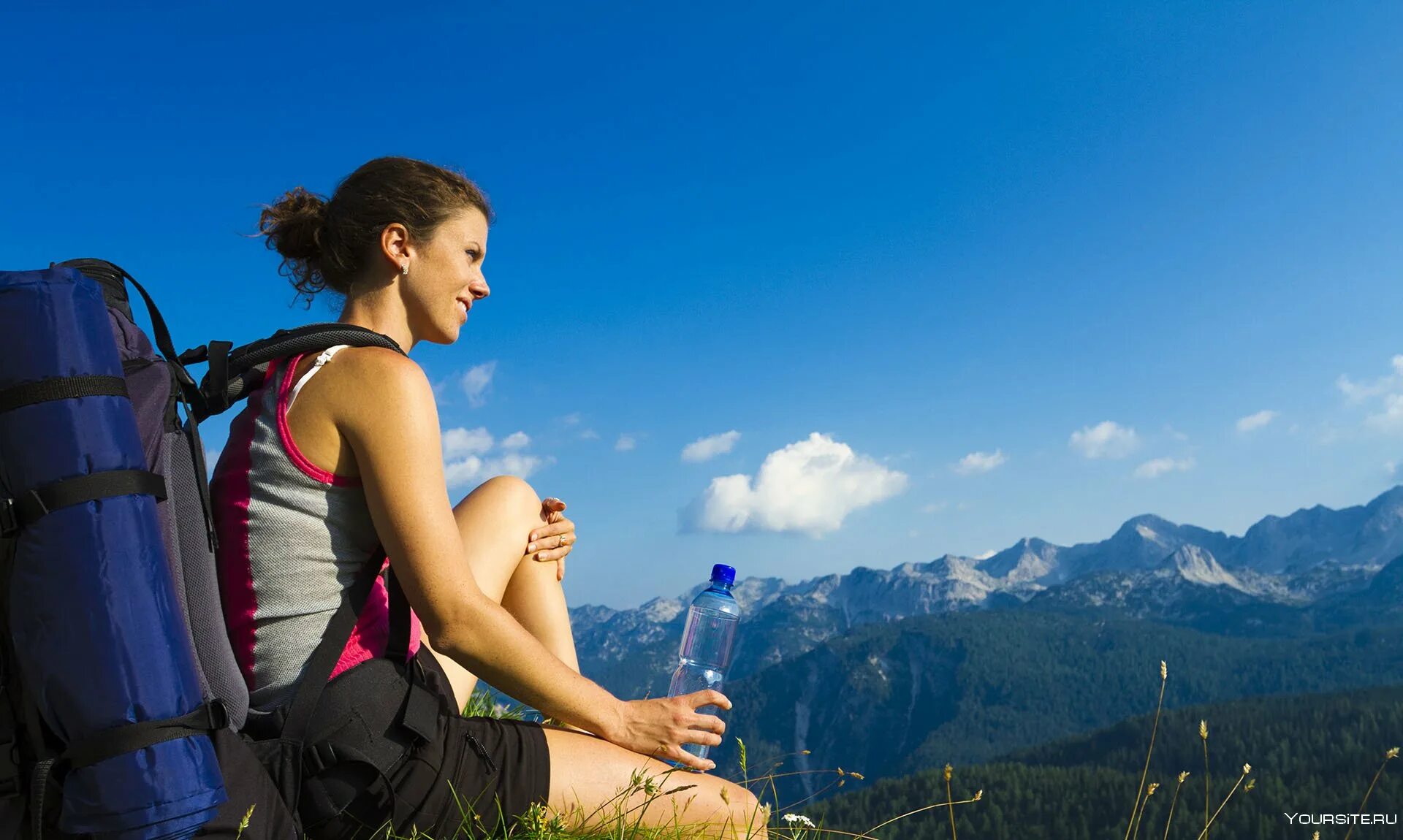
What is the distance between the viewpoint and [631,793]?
2.93 meters

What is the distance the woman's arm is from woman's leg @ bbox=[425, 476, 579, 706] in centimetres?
91

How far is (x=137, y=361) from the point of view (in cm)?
239

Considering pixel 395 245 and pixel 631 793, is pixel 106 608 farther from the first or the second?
pixel 631 793

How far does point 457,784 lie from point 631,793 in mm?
539

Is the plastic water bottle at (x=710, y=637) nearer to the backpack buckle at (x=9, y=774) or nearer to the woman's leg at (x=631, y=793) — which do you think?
the woman's leg at (x=631, y=793)

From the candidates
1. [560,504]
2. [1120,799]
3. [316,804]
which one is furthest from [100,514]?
[1120,799]

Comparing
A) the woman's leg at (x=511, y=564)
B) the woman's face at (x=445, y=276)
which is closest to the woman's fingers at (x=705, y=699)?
the woman's leg at (x=511, y=564)

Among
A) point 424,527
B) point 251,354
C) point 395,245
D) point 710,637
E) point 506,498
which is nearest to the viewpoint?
point 424,527

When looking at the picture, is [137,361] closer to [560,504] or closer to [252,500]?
[252,500]

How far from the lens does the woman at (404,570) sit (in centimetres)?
255

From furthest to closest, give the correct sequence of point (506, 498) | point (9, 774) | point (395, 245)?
point (506, 498) < point (395, 245) < point (9, 774)

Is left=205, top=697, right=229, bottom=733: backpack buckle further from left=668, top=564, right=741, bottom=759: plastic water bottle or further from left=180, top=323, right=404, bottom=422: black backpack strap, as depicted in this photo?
left=668, top=564, right=741, bottom=759: plastic water bottle

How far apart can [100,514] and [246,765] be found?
0.67m

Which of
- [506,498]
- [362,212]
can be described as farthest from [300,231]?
[506,498]
